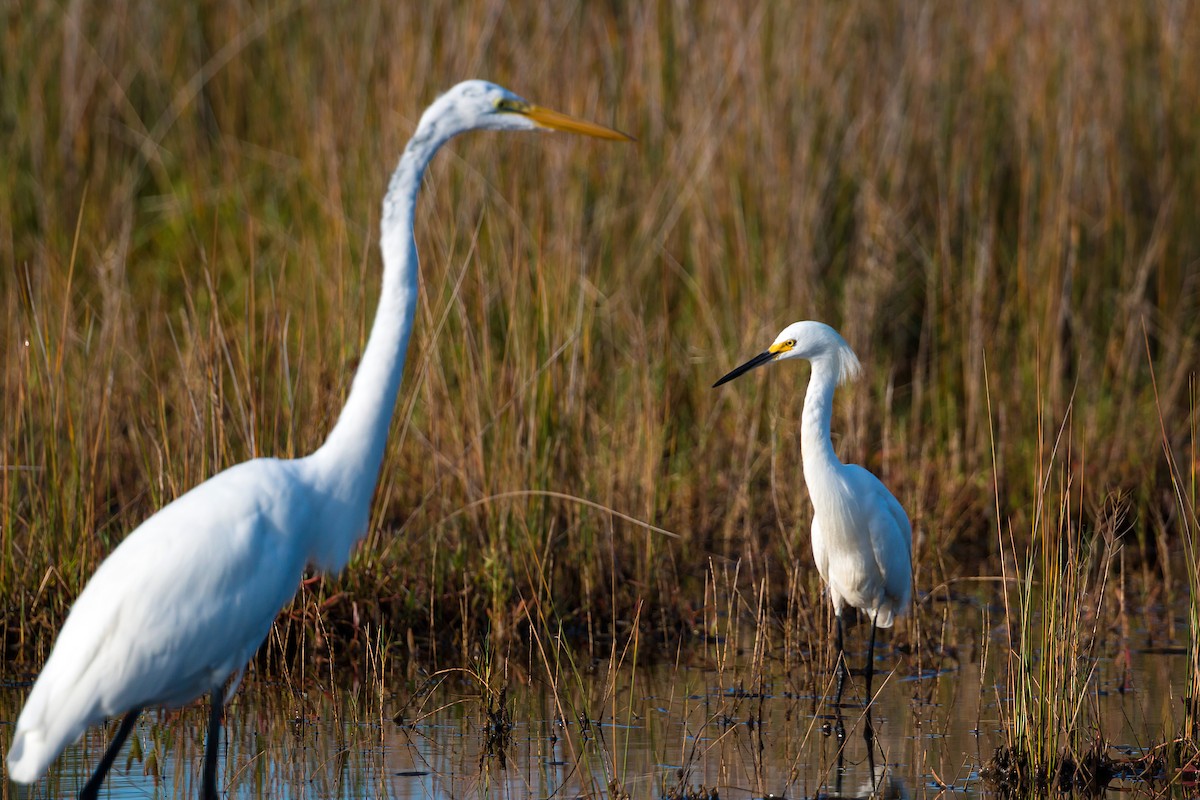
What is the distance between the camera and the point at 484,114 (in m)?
3.40

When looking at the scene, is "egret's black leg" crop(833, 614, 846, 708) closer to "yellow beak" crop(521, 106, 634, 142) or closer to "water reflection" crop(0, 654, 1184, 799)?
"water reflection" crop(0, 654, 1184, 799)

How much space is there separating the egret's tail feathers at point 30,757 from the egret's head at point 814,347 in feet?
7.62

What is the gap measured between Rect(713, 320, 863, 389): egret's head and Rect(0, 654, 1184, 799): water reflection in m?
0.96

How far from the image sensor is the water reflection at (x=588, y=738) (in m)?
3.55

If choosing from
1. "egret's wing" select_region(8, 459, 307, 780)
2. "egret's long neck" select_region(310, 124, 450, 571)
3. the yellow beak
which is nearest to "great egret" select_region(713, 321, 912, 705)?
the yellow beak

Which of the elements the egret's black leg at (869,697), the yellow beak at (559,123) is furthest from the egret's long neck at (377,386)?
the egret's black leg at (869,697)

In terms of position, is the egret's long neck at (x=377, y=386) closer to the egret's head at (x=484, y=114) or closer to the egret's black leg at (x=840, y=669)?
the egret's head at (x=484, y=114)

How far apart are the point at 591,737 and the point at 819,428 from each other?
3.97 ft

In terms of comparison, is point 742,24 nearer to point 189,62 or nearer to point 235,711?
point 189,62

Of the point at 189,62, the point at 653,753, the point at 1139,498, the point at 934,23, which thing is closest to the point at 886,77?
the point at 934,23

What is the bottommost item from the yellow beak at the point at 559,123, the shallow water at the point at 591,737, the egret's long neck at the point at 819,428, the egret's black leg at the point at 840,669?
the shallow water at the point at 591,737

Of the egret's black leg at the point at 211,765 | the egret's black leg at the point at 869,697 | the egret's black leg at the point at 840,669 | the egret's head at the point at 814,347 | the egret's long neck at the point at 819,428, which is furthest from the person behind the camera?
the egret's head at the point at 814,347

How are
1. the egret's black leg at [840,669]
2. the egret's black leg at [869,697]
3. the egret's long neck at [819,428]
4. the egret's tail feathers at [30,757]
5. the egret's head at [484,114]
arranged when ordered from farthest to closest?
the egret's long neck at [819,428] < the egret's black leg at [840,669] < the egret's black leg at [869,697] < the egret's head at [484,114] < the egret's tail feathers at [30,757]

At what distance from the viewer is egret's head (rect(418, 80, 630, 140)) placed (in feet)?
11.0
